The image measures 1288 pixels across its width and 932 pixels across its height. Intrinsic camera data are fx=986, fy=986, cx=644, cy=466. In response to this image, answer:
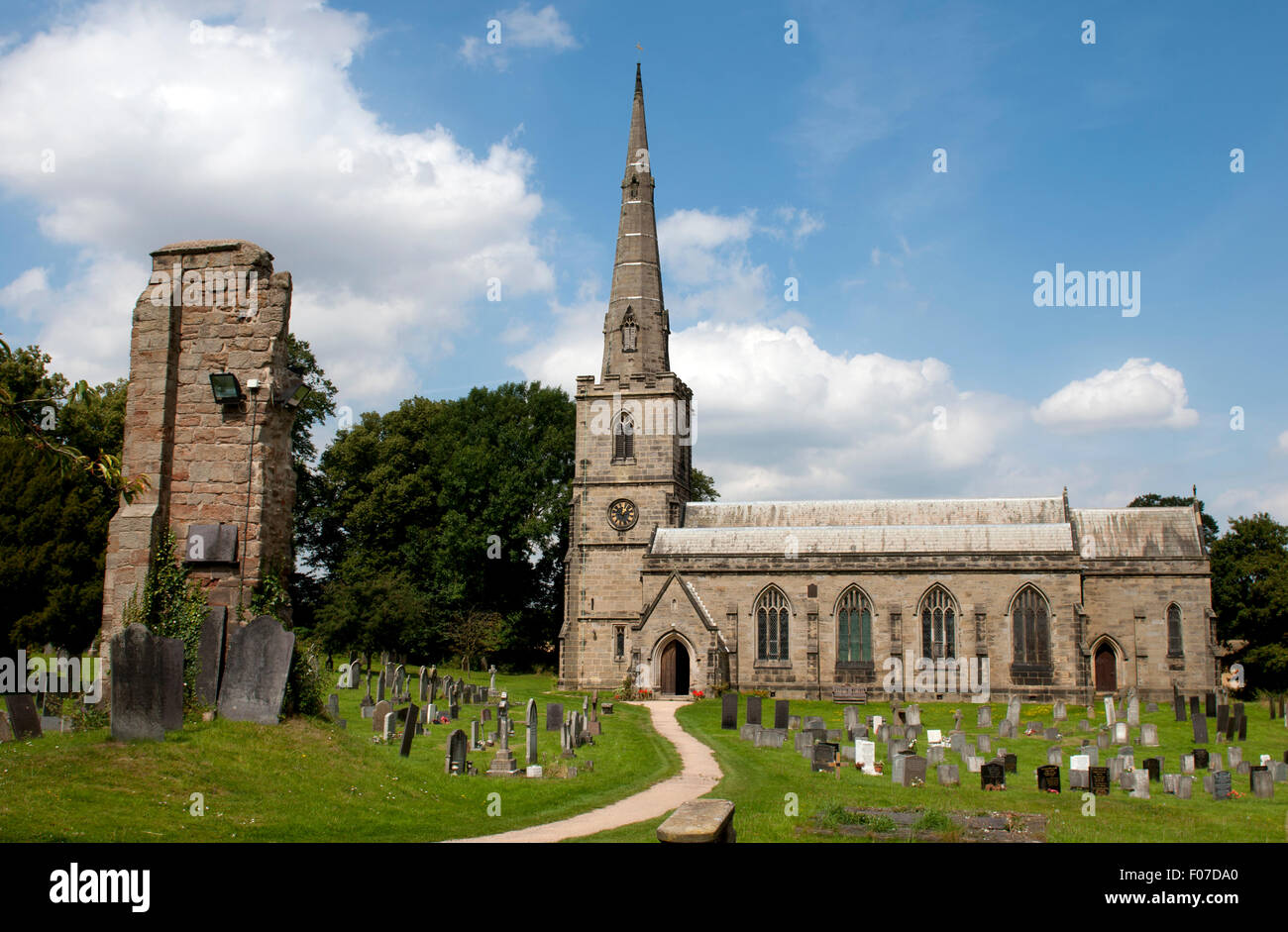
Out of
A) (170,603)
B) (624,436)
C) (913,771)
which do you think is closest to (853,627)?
(624,436)

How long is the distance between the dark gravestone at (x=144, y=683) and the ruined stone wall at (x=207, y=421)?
52.3 inches

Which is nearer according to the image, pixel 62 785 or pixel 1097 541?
pixel 62 785

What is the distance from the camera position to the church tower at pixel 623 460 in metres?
38.3

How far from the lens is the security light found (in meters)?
12.3

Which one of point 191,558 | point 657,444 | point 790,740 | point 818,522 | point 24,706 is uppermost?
point 657,444

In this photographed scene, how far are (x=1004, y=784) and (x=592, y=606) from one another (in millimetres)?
24044

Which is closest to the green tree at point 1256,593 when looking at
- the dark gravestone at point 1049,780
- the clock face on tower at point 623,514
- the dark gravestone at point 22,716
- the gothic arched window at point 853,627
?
the gothic arched window at point 853,627

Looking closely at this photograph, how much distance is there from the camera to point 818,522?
39594 millimetres

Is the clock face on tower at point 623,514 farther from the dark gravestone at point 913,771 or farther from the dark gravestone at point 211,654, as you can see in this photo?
the dark gravestone at point 211,654

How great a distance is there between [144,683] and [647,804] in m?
6.58

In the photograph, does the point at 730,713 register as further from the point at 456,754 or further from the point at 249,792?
the point at 249,792

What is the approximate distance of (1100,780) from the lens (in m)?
15.3
